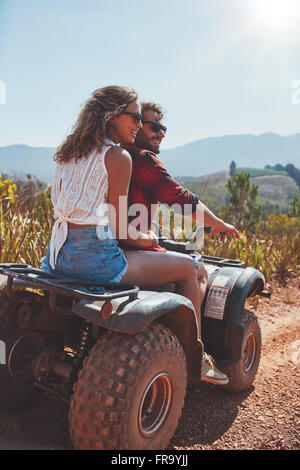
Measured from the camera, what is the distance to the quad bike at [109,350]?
1988 millimetres

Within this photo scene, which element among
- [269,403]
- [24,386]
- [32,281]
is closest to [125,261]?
[32,281]

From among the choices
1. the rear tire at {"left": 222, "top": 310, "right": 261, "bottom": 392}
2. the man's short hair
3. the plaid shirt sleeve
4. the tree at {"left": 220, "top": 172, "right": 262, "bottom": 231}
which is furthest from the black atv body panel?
the tree at {"left": 220, "top": 172, "right": 262, "bottom": 231}

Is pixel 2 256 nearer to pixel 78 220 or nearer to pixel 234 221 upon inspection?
pixel 78 220

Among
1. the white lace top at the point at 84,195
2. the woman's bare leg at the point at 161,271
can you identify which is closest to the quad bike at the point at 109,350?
the woman's bare leg at the point at 161,271

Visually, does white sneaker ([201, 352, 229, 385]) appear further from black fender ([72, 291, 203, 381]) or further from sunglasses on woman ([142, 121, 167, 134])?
sunglasses on woman ([142, 121, 167, 134])

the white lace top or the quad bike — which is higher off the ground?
the white lace top

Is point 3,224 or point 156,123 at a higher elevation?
point 156,123

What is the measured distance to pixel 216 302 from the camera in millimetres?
3115

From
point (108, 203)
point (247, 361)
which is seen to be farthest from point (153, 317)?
point (247, 361)

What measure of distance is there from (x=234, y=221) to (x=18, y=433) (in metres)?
12.5

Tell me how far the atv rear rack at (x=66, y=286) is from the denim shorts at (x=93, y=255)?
0.07 metres

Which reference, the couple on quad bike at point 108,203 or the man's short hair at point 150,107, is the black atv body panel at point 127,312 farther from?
the man's short hair at point 150,107

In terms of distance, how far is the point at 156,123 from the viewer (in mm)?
2928

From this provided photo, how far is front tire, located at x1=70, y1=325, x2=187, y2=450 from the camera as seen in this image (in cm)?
196
